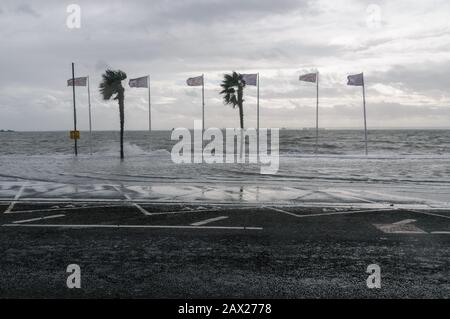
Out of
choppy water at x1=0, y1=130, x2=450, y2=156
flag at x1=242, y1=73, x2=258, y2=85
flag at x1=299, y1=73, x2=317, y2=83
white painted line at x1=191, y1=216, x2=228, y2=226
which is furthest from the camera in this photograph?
choppy water at x1=0, y1=130, x2=450, y2=156

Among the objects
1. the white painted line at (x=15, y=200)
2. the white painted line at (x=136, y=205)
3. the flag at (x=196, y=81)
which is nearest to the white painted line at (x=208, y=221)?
the white painted line at (x=136, y=205)

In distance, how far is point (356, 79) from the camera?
41750 mm

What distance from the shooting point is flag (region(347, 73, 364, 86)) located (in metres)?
41.6

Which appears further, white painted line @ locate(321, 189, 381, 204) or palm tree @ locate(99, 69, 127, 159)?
palm tree @ locate(99, 69, 127, 159)

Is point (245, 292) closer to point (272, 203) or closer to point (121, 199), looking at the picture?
point (272, 203)

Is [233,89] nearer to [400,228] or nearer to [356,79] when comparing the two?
[356,79]

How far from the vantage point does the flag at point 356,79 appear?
136 ft

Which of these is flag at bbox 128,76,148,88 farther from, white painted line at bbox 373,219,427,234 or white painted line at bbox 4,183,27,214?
white painted line at bbox 373,219,427,234

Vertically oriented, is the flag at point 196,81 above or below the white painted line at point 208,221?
above

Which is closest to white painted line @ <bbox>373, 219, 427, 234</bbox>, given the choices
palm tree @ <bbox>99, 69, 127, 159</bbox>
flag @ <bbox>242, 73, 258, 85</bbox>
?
palm tree @ <bbox>99, 69, 127, 159</bbox>

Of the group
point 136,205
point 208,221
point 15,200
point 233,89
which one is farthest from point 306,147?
point 208,221

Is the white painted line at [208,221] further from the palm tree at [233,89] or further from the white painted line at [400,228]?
the palm tree at [233,89]

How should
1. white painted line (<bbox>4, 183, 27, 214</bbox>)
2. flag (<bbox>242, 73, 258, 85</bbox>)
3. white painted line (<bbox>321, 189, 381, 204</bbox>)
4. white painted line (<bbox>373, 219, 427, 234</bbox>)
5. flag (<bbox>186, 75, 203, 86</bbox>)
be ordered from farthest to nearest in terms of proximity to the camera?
flag (<bbox>242, 73, 258, 85</bbox>), flag (<bbox>186, 75, 203, 86</bbox>), white painted line (<bbox>321, 189, 381, 204</bbox>), white painted line (<bbox>4, 183, 27, 214</bbox>), white painted line (<bbox>373, 219, 427, 234</bbox>)
